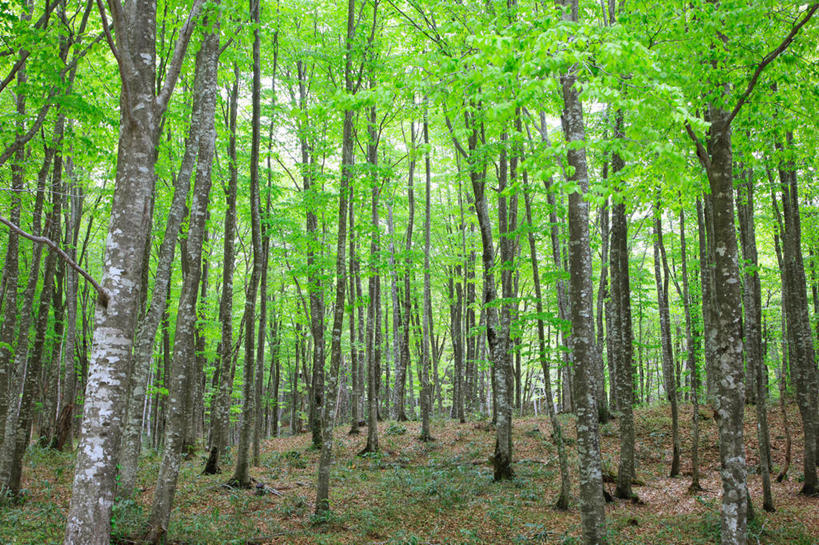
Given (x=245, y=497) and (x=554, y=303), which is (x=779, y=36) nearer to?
(x=245, y=497)

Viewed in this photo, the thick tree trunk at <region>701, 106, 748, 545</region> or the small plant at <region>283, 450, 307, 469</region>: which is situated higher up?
the thick tree trunk at <region>701, 106, 748, 545</region>

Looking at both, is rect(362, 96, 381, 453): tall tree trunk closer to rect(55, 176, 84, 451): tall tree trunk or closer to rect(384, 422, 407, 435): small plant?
rect(384, 422, 407, 435): small plant

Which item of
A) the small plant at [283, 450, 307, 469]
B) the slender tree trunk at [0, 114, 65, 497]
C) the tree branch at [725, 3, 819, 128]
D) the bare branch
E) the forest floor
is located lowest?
the small plant at [283, 450, 307, 469]

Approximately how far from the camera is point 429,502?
10.8 m

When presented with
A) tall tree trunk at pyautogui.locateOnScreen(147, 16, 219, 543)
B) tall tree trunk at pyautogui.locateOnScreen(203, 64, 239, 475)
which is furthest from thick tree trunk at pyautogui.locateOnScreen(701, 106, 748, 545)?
tall tree trunk at pyautogui.locateOnScreen(203, 64, 239, 475)

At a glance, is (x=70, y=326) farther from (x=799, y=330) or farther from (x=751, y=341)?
(x=799, y=330)

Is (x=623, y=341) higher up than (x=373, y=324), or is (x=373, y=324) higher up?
(x=373, y=324)

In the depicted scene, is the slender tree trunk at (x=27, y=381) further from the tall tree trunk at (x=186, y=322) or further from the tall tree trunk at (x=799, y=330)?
the tall tree trunk at (x=799, y=330)

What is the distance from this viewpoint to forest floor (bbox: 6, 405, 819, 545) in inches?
329

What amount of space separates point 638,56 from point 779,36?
15.6 ft

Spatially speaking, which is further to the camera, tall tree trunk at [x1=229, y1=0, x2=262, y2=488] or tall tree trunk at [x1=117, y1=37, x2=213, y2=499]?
tall tree trunk at [x1=229, y1=0, x2=262, y2=488]

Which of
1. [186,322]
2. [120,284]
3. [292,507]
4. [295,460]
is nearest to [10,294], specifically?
[186,322]

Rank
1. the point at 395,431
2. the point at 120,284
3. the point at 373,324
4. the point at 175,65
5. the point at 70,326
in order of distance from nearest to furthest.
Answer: the point at 120,284
the point at 175,65
the point at 70,326
the point at 373,324
the point at 395,431

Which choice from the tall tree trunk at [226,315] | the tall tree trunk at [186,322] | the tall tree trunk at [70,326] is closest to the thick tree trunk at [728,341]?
the tall tree trunk at [186,322]
